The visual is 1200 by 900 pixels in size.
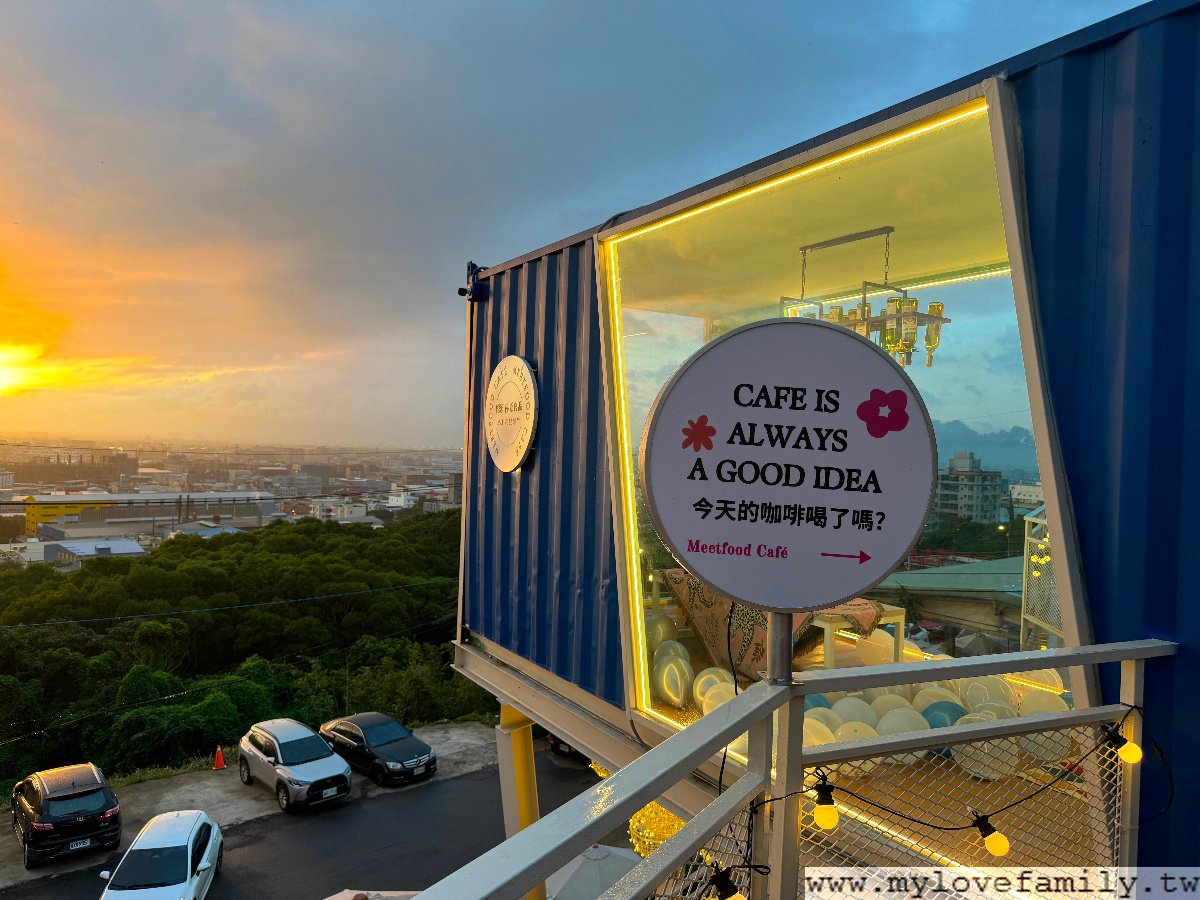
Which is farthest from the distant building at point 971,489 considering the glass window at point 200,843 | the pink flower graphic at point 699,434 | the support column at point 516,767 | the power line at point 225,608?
the power line at point 225,608

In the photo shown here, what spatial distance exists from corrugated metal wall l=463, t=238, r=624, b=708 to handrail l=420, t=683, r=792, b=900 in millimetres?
2587

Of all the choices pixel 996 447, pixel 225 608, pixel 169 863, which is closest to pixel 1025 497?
pixel 996 447

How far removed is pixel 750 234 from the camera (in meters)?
3.43

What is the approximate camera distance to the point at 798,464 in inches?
50.7

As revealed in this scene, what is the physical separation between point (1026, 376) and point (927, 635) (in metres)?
1.32

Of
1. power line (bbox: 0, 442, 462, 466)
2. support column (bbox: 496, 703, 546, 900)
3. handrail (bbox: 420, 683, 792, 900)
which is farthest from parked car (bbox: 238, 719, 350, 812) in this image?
power line (bbox: 0, 442, 462, 466)

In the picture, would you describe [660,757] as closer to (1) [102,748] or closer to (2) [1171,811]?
(2) [1171,811]

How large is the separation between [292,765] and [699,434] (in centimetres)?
1299

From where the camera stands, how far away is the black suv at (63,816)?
10.1 m

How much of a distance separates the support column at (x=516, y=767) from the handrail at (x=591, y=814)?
5078mm

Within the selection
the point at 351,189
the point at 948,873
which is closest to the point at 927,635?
the point at 948,873

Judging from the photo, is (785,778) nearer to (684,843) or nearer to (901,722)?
(684,843)

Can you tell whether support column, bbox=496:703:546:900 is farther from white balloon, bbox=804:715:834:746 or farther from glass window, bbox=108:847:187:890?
glass window, bbox=108:847:187:890

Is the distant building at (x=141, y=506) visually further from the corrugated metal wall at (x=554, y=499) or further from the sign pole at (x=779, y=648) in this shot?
the sign pole at (x=779, y=648)
